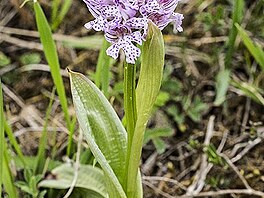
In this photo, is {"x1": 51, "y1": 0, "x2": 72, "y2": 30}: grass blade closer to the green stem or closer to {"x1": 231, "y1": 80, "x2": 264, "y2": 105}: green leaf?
{"x1": 231, "y1": 80, "x2": 264, "y2": 105}: green leaf

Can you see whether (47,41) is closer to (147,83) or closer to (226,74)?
(147,83)

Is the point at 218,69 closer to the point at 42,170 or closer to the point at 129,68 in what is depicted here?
the point at 42,170

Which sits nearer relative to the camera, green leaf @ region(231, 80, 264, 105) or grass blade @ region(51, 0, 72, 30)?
green leaf @ region(231, 80, 264, 105)

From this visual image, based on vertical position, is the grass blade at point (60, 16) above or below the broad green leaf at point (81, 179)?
above

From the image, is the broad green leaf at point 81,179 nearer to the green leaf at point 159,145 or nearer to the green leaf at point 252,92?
the green leaf at point 159,145

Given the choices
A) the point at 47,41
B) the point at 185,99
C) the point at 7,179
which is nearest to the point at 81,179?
the point at 7,179

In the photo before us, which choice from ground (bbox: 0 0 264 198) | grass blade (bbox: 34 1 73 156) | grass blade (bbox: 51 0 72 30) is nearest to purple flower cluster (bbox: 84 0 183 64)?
grass blade (bbox: 34 1 73 156)

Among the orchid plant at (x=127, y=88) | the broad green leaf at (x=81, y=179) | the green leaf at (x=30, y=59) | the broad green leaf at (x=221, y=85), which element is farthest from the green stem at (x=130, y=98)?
the green leaf at (x=30, y=59)
